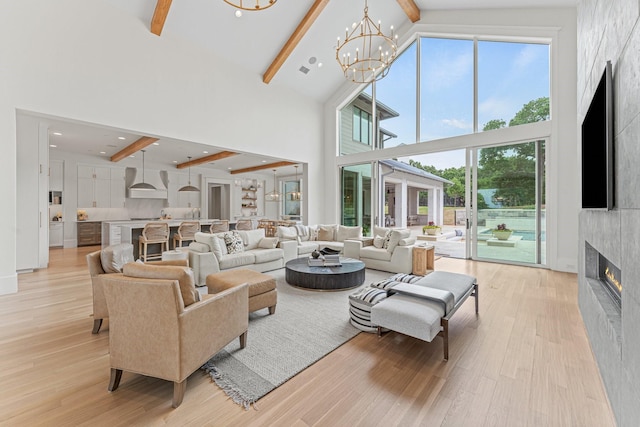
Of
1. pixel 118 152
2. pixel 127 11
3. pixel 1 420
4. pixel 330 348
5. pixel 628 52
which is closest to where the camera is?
pixel 628 52

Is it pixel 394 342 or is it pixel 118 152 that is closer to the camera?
pixel 394 342

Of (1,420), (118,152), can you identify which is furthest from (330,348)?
(118,152)

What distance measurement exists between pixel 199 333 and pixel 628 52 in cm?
308

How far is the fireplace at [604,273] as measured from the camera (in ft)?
7.08

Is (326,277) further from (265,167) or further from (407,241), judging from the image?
(265,167)

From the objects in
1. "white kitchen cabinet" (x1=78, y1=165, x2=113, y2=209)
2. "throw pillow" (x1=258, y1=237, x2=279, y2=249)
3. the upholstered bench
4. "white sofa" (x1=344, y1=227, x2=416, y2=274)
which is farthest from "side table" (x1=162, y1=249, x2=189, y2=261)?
"white kitchen cabinet" (x1=78, y1=165, x2=113, y2=209)

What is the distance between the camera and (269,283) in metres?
3.13

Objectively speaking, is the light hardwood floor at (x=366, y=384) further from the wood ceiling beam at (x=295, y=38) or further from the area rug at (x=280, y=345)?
the wood ceiling beam at (x=295, y=38)

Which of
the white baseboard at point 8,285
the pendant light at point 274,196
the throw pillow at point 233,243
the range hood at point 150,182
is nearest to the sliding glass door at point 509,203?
the throw pillow at point 233,243

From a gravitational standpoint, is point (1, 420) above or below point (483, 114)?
below

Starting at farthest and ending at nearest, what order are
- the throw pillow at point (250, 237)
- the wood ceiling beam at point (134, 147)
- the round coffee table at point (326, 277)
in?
the wood ceiling beam at point (134, 147)
the throw pillow at point (250, 237)
the round coffee table at point (326, 277)

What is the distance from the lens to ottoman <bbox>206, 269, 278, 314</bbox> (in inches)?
117

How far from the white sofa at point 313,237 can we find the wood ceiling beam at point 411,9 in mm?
5193

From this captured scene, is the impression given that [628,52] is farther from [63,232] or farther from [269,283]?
[63,232]
